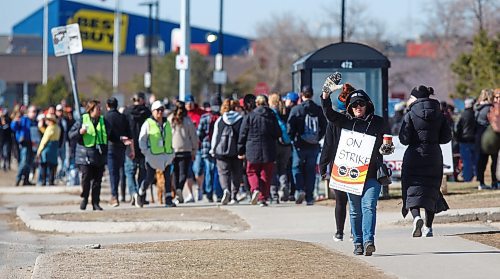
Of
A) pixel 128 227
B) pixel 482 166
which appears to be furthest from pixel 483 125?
pixel 128 227

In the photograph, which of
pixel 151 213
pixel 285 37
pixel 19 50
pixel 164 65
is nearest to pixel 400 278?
pixel 151 213

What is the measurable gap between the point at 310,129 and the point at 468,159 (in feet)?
20.7

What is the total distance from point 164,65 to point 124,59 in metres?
22.3

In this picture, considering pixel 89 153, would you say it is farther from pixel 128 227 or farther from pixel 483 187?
pixel 483 187

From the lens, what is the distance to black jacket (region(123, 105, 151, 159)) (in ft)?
65.7

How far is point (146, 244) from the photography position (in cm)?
1413

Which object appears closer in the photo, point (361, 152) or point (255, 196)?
point (361, 152)

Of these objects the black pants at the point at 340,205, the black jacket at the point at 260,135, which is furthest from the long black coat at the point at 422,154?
the black jacket at the point at 260,135

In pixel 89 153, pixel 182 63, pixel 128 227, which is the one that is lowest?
pixel 128 227

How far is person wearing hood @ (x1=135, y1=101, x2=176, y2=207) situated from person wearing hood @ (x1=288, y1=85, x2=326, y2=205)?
2.12 meters

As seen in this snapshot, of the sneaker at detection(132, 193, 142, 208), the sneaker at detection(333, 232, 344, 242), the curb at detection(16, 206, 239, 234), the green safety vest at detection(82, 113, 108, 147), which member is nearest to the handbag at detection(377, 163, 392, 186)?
the sneaker at detection(333, 232, 344, 242)

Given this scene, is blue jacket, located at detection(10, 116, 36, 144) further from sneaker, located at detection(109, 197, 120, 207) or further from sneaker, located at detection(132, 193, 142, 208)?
sneaker, located at detection(132, 193, 142, 208)

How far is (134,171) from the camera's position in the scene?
810 inches

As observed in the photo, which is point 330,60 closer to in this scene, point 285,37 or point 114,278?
point 114,278
